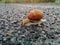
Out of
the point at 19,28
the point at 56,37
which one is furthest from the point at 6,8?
the point at 56,37

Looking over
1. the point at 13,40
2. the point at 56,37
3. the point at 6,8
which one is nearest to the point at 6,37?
the point at 13,40

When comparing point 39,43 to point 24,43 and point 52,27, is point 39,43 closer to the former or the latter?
point 24,43

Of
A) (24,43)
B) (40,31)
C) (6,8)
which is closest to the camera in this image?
(24,43)

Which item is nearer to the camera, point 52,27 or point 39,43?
point 39,43

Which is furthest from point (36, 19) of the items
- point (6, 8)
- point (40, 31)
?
point (6, 8)

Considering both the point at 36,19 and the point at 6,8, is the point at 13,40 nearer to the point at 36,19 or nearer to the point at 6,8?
the point at 36,19

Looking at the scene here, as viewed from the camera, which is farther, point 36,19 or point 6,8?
point 6,8

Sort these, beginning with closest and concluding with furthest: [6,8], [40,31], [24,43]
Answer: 1. [24,43]
2. [40,31]
3. [6,8]

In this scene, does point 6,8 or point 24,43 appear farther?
point 6,8
